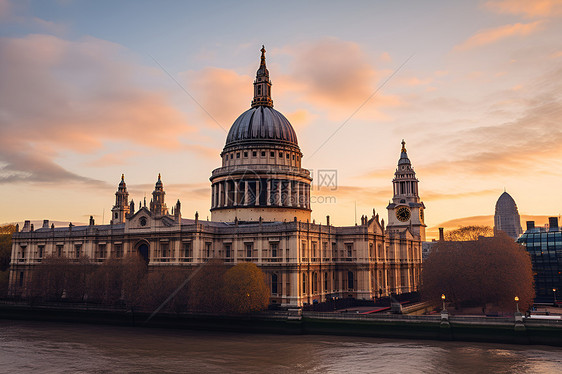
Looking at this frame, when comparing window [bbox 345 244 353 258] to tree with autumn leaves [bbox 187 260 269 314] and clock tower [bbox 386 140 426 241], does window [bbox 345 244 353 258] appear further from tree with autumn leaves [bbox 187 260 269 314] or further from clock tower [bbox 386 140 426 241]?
clock tower [bbox 386 140 426 241]

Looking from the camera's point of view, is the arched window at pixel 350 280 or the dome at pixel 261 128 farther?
the dome at pixel 261 128

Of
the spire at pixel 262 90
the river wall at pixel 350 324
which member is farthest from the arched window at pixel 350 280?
the spire at pixel 262 90

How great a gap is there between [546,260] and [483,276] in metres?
46.6

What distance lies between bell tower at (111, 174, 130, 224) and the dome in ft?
175

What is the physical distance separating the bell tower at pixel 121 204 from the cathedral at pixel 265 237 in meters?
31.0

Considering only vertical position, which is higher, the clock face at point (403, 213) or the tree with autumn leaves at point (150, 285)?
the clock face at point (403, 213)

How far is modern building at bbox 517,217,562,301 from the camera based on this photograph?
10681 centimetres

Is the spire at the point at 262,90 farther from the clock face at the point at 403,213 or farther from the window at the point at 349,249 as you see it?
the clock face at the point at 403,213

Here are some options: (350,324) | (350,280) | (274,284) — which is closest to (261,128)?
(350,280)

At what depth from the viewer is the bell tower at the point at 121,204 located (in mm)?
139625

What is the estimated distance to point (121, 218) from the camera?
139000mm

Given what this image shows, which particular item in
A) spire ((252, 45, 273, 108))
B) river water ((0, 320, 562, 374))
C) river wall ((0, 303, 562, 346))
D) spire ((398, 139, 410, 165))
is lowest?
river water ((0, 320, 562, 374))

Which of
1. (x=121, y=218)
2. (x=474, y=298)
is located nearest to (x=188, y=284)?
(x=474, y=298)

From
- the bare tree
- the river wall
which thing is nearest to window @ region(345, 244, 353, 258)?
the river wall
